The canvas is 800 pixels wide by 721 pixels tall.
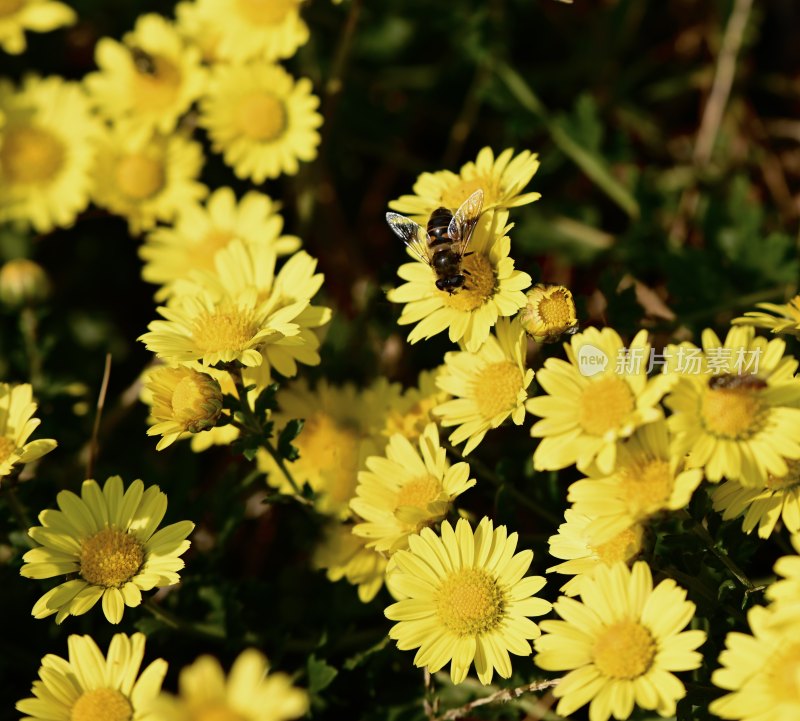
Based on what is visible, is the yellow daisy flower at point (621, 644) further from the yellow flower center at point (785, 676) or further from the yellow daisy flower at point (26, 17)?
the yellow daisy flower at point (26, 17)

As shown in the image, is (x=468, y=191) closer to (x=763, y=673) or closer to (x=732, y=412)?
(x=732, y=412)

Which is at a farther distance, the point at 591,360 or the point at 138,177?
the point at 138,177

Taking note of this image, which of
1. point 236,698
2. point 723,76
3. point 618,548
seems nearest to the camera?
point 236,698

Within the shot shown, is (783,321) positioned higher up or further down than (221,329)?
higher up

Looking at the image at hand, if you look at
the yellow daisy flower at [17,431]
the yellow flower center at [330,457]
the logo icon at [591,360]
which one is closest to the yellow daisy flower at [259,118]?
the yellow flower center at [330,457]

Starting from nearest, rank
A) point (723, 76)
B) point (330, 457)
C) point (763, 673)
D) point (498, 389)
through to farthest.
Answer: point (763, 673) < point (498, 389) < point (330, 457) < point (723, 76)

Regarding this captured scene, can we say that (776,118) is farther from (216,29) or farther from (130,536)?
(130,536)

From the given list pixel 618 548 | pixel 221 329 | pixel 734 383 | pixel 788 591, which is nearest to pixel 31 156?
pixel 221 329

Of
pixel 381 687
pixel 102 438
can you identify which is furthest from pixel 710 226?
pixel 102 438
